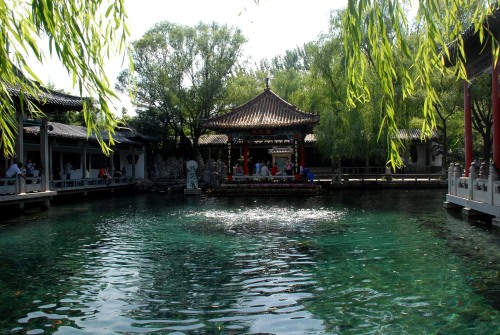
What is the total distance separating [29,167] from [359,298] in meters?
14.8

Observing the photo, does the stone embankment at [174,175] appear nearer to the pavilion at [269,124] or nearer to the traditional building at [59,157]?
the traditional building at [59,157]

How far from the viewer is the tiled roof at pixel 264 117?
21125 mm

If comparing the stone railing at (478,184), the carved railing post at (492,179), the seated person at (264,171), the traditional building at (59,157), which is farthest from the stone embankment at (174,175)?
the carved railing post at (492,179)

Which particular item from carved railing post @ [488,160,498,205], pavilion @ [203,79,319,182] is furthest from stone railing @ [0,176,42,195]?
carved railing post @ [488,160,498,205]

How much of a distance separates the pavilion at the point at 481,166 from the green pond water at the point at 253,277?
566 mm

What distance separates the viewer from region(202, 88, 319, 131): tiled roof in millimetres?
21125

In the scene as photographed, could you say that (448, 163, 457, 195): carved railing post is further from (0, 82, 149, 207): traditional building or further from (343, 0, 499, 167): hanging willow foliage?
(343, 0, 499, 167): hanging willow foliage

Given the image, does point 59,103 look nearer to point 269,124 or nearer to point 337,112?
point 269,124

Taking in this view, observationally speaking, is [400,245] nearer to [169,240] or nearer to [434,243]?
[434,243]

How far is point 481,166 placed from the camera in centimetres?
1052

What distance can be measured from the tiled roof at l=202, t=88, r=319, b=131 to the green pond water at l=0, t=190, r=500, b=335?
32.9 ft

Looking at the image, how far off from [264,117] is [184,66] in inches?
296

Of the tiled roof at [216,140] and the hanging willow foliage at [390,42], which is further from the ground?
the tiled roof at [216,140]

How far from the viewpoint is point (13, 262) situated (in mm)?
7168
